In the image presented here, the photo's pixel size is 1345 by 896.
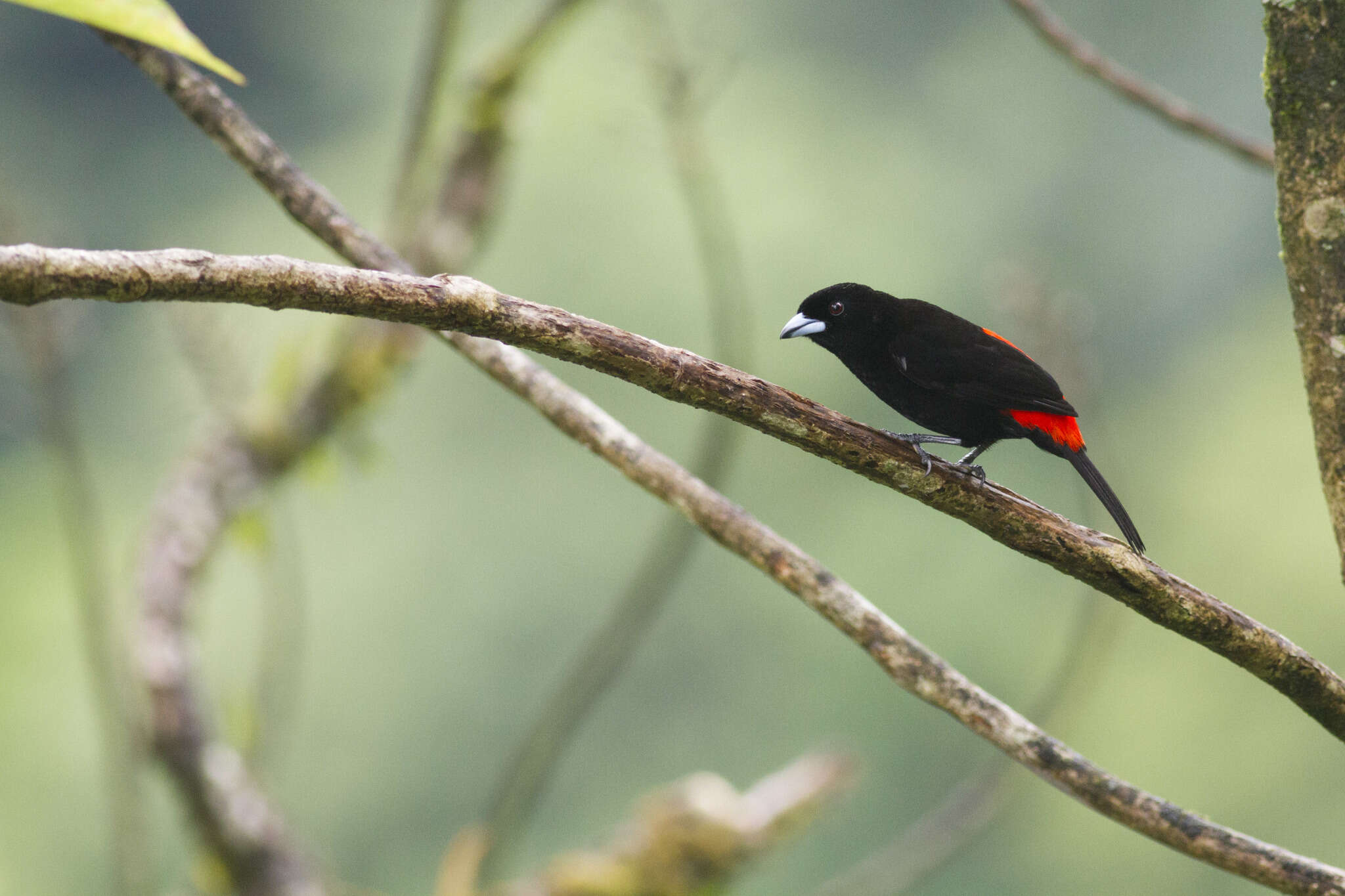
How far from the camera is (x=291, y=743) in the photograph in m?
10.3

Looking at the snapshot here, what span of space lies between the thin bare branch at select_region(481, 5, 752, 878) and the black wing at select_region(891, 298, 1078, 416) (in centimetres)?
94

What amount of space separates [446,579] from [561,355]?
9.90 metres

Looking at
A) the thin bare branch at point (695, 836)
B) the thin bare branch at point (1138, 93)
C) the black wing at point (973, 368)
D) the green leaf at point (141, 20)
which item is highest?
the thin bare branch at point (1138, 93)

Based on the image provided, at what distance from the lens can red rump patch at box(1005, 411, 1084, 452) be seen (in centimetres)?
186

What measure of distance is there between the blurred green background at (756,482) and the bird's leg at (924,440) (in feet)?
22.8

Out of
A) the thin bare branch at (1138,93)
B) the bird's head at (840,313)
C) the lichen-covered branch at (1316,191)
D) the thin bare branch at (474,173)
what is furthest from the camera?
the thin bare branch at (474,173)

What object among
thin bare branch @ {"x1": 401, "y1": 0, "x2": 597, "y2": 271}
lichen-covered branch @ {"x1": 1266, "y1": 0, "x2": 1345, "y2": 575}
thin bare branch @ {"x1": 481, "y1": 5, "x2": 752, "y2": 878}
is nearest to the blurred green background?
thin bare branch @ {"x1": 401, "y1": 0, "x2": 597, "y2": 271}

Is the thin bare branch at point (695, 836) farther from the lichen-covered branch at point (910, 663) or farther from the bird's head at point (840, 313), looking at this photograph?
the bird's head at point (840, 313)

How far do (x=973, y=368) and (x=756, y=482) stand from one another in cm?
897

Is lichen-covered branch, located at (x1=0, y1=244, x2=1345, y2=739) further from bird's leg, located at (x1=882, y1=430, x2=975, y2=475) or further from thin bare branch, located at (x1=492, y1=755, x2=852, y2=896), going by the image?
thin bare branch, located at (x1=492, y1=755, x2=852, y2=896)

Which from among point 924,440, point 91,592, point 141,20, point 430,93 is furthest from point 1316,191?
point 91,592

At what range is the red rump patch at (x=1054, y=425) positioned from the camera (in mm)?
1859

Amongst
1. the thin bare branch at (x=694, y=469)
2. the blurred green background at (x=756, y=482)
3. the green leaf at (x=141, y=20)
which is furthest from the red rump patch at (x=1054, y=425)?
the blurred green background at (x=756, y=482)

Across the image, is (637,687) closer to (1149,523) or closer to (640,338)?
(1149,523)
